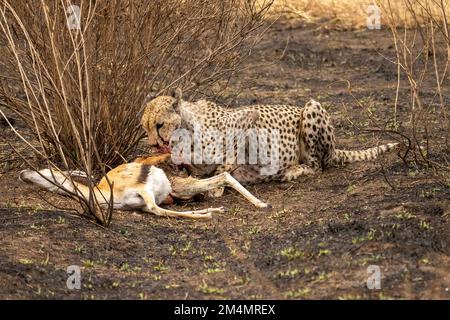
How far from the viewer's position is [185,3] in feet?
25.2

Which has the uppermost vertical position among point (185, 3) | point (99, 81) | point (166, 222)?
point (185, 3)

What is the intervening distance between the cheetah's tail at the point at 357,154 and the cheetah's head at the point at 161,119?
4.76ft

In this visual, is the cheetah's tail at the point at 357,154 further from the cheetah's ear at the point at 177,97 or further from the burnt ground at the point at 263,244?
the cheetah's ear at the point at 177,97

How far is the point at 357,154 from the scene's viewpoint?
322 inches

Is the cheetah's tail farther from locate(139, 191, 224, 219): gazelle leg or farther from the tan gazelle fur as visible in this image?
locate(139, 191, 224, 219): gazelle leg

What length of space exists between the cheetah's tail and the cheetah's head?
1.45 meters

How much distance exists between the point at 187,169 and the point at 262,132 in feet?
2.12

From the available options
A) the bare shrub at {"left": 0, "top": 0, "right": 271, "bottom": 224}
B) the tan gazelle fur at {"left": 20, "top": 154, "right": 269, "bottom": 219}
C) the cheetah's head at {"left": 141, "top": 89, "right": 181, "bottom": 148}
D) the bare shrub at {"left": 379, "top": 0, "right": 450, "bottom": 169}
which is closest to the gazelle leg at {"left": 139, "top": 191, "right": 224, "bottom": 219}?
the tan gazelle fur at {"left": 20, "top": 154, "right": 269, "bottom": 219}

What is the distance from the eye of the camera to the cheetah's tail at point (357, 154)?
8.12 meters

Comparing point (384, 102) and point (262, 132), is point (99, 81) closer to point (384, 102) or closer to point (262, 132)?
point (262, 132)

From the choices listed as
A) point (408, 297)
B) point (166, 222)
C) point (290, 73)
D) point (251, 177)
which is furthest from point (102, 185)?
point (290, 73)

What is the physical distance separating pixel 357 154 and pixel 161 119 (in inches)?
70.8

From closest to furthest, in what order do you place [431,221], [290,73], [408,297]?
[408,297] < [431,221] < [290,73]

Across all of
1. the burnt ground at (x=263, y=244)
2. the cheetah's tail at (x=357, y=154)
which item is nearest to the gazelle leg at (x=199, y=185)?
the burnt ground at (x=263, y=244)
